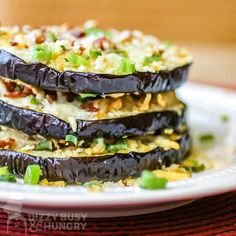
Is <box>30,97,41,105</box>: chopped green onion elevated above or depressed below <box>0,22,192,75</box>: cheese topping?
below

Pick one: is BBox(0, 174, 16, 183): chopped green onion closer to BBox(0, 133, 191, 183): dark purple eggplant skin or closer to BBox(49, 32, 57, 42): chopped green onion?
BBox(0, 133, 191, 183): dark purple eggplant skin

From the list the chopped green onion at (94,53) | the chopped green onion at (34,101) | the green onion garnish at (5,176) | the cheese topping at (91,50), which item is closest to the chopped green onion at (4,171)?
the green onion garnish at (5,176)

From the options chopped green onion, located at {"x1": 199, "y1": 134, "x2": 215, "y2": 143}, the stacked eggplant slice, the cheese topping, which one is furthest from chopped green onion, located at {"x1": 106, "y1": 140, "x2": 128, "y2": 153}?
chopped green onion, located at {"x1": 199, "y1": 134, "x2": 215, "y2": 143}

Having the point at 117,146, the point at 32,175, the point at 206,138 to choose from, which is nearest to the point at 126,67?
the point at 117,146

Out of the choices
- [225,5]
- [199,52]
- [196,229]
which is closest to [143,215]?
[196,229]

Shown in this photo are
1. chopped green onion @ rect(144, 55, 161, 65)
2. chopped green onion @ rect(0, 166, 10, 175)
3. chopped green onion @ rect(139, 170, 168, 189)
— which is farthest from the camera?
chopped green onion @ rect(144, 55, 161, 65)

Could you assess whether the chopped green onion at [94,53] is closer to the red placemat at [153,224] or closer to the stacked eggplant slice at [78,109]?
the stacked eggplant slice at [78,109]

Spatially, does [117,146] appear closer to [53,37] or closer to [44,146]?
[44,146]
